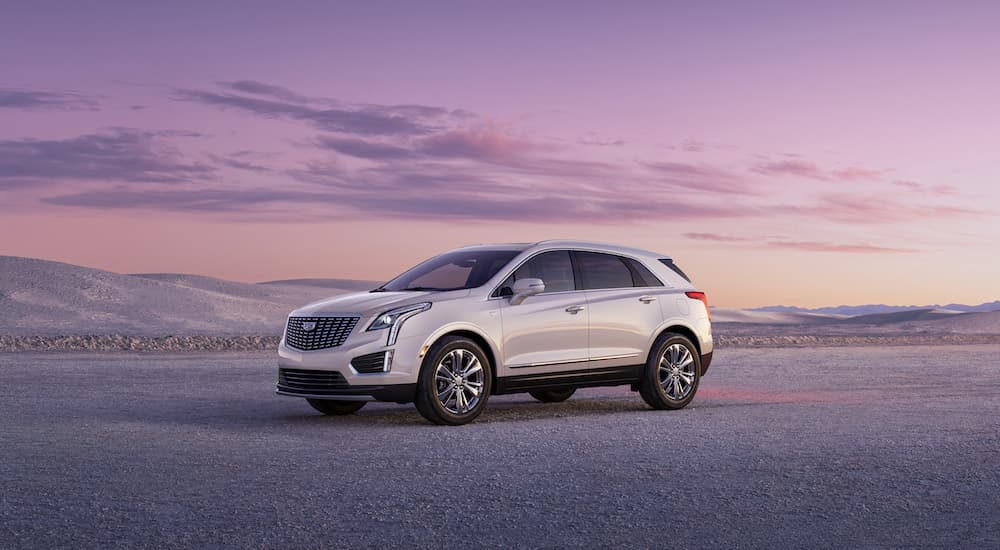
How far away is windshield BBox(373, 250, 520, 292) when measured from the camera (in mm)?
12092

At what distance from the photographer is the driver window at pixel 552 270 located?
12.2m

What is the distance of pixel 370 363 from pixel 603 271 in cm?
324

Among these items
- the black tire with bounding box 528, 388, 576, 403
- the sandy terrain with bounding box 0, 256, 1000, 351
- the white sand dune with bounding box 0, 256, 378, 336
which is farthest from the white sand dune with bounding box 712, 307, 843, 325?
the black tire with bounding box 528, 388, 576, 403

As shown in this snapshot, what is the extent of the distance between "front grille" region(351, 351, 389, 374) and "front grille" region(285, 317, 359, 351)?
1.01 feet

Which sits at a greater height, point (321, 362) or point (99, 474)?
point (321, 362)

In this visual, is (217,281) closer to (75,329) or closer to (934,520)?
(75,329)

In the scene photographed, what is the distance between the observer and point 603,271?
506 inches

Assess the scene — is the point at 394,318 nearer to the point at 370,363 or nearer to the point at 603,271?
the point at 370,363

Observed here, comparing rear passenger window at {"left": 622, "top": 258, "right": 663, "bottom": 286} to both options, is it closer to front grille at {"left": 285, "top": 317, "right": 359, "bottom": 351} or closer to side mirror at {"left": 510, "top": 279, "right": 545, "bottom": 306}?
side mirror at {"left": 510, "top": 279, "right": 545, "bottom": 306}

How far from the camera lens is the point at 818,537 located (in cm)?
625

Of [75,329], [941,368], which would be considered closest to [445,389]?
[941,368]

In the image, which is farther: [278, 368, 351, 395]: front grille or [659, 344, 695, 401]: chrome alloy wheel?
[659, 344, 695, 401]: chrome alloy wheel

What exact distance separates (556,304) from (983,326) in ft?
172

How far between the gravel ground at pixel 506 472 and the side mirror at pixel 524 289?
4.38 ft
